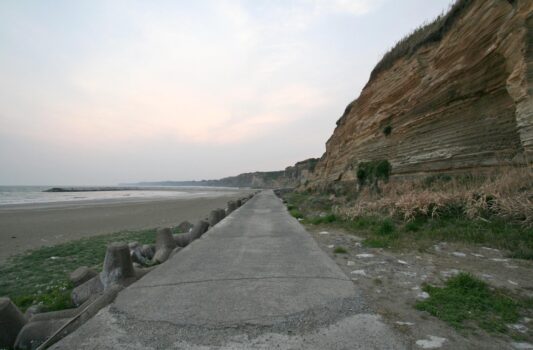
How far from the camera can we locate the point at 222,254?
16.0 feet

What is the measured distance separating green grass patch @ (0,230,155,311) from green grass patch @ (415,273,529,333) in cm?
535

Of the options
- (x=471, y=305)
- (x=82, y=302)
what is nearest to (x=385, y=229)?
(x=471, y=305)

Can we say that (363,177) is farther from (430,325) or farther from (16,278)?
(16,278)

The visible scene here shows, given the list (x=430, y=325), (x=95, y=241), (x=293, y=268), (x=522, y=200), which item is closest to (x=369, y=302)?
(x=430, y=325)

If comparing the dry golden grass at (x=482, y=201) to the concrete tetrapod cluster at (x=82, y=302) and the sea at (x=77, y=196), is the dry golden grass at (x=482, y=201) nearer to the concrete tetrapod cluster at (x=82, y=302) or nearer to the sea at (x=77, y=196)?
the concrete tetrapod cluster at (x=82, y=302)

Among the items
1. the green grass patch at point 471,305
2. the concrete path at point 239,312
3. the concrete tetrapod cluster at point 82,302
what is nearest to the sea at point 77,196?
the concrete tetrapod cluster at point 82,302

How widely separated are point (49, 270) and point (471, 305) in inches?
346

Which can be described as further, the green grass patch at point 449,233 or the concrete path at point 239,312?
the green grass patch at point 449,233

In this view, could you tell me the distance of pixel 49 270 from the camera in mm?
6094

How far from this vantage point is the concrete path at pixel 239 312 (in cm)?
197

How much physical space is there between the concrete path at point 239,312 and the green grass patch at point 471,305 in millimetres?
774

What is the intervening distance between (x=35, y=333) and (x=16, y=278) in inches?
184

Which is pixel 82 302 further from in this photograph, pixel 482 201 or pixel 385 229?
pixel 482 201

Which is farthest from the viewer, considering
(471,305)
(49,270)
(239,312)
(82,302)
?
(49,270)
